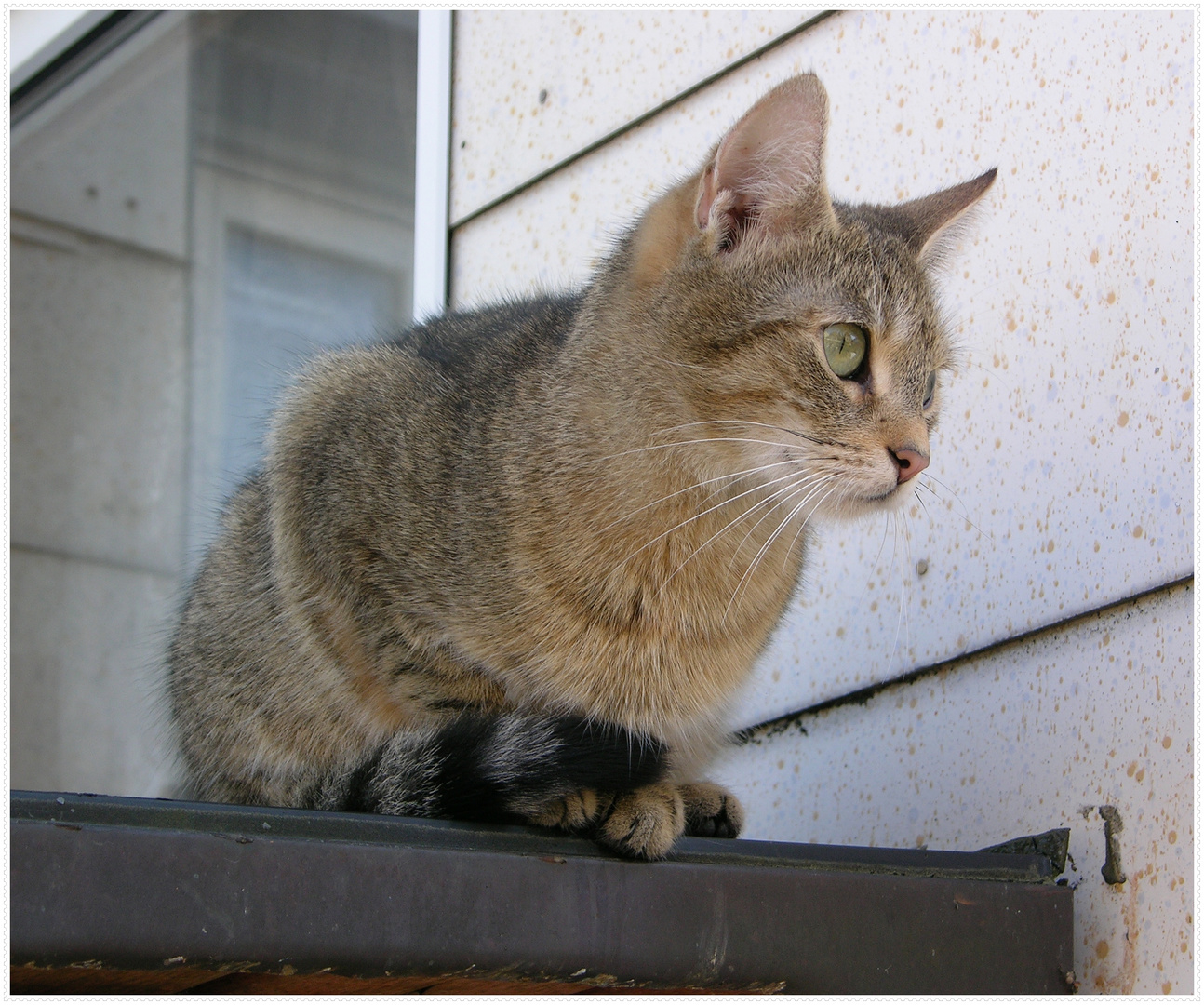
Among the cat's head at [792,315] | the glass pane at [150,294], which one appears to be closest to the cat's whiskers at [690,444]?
the cat's head at [792,315]

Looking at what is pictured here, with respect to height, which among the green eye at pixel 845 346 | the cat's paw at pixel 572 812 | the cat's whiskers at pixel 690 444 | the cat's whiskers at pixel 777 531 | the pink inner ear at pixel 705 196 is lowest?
the cat's paw at pixel 572 812

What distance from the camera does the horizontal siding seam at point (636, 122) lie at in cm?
244

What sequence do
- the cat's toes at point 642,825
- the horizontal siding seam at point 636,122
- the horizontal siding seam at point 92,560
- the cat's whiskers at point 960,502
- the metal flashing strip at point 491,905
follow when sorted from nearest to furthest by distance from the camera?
the metal flashing strip at point 491,905, the cat's toes at point 642,825, the cat's whiskers at point 960,502, the horizontal siding seam at point 636,122, the horizontal siding seam at point 92,560

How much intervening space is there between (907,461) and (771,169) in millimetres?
450

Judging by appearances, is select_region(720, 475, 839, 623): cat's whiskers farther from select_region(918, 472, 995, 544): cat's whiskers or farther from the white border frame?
the white border frame

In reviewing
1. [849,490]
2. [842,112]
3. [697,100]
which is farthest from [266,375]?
[849,490]

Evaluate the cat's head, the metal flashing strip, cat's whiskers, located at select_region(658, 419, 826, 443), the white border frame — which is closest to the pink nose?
the cat's head

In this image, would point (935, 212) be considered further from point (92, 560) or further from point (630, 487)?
point (92, 560)

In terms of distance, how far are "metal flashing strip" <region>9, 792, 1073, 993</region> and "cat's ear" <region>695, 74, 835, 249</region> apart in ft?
2.83

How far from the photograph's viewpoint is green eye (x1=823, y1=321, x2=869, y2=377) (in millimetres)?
1645

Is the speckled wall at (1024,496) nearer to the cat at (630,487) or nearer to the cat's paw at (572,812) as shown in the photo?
the cat at (630,487)

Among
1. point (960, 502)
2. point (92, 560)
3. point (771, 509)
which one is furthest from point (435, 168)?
point (92, 560)

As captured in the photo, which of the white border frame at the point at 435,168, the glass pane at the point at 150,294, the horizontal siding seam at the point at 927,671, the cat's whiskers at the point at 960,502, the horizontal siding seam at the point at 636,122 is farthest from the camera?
the glass pane at the point at 150,294

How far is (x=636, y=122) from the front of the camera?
2.81 m
